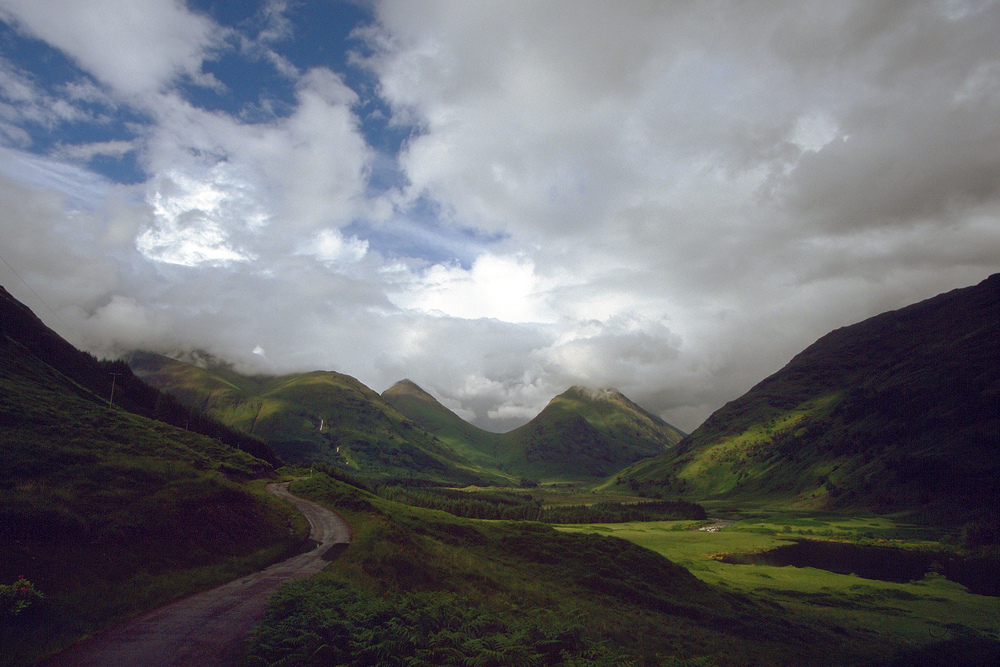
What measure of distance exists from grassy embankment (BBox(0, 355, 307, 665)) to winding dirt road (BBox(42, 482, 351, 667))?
1.04m

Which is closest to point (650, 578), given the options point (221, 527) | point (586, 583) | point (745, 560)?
point (586, 583)

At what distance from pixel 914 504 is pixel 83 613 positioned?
9437 inches

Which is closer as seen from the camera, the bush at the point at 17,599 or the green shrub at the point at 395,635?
the green shrub at the point at 395,635

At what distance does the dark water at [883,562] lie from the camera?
8406 cm

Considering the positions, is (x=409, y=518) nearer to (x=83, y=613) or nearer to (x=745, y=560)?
(x=83, y=613)

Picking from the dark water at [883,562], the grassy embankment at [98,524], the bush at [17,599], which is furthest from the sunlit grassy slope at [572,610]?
the bush at [17,599]

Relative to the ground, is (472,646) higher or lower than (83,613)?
higher

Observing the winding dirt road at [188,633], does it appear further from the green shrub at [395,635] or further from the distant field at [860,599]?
the distant field at [860,599]

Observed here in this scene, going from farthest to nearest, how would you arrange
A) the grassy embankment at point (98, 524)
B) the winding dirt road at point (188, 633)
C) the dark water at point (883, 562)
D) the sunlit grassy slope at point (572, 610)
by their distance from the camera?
1. the dark water at point (883, 562)
2. the grassy embankment at point (98, 524)
3. the sunlit grassy slope at point (572, 610)
4. the winding dirt road at point (188, 633)

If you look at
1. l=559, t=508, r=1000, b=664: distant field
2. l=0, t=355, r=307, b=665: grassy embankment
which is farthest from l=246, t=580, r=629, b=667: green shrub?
l=559, t=508, r=1000, b=664: distant field

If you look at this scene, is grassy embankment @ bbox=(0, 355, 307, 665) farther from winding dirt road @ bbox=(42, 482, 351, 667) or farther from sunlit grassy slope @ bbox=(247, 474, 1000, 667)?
sunlit grassy slope @ bbox=(247, 474, 1000, 667)

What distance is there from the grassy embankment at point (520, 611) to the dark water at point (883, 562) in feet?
131

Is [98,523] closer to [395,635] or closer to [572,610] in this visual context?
[395,635]

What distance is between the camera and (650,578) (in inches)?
2153
